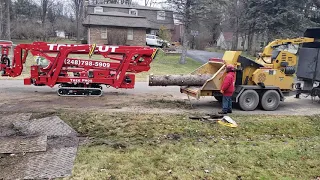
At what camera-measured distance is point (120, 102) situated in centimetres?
1164

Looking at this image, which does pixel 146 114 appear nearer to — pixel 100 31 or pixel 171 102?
pixel 171 102

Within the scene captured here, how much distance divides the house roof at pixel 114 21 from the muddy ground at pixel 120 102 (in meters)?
21.9

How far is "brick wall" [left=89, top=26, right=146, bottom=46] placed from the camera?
33.3m

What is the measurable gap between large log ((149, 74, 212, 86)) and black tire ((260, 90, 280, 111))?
1.99 meters

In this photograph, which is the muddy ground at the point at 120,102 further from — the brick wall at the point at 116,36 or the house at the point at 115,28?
the house at the point at 115,28

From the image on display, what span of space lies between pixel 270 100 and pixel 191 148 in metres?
5.37

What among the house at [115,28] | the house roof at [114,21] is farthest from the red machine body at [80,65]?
the house roof at [114,21]

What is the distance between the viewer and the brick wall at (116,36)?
33312 millimetres

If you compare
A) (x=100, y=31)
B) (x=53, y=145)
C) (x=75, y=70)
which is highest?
(x=100, y=31)

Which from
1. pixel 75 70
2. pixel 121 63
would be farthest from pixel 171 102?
pixel 75 70

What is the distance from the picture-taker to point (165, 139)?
7742 mm

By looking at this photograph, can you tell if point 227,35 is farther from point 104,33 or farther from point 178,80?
point 178,80

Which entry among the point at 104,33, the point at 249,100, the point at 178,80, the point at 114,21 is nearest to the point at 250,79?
the point at 249,100

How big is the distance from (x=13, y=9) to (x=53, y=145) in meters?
53.9
